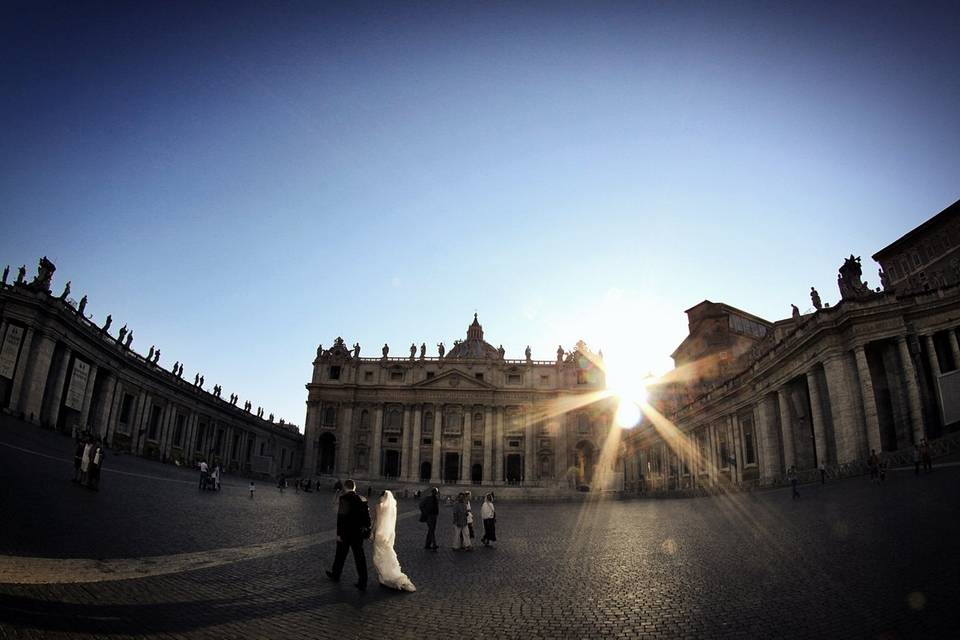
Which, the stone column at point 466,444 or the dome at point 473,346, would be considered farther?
the dome at point 473,346

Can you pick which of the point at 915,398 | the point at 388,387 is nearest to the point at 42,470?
the point at 915,398

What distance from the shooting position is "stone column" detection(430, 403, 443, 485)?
65.2 meters

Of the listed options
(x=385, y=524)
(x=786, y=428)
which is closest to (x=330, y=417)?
(x=786, y=428)

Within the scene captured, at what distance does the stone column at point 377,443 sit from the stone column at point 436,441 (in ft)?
22.5

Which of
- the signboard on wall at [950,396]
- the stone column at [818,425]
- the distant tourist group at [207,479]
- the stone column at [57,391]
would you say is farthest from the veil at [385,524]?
the stone column at [57,391]

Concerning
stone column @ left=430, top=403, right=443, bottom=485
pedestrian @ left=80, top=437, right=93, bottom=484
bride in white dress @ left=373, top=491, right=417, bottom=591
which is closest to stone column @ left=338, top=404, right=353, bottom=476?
stone column @ left=430, top=403, right=443, bottom=485

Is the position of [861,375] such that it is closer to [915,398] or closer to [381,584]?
[915,398]

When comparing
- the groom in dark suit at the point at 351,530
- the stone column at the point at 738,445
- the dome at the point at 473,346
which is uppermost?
the dome at the point at 473,346

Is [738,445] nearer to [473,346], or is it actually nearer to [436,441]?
[436,441]

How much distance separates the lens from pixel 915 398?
861 inches

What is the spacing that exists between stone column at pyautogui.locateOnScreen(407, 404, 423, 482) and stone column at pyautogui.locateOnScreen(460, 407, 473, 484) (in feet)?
18.0

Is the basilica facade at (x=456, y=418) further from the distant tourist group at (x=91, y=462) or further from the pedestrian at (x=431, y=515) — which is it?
the pedestrian at (x=431, y=515)

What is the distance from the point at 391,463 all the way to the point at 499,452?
567 inches

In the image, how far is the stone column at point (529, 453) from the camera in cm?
6638
